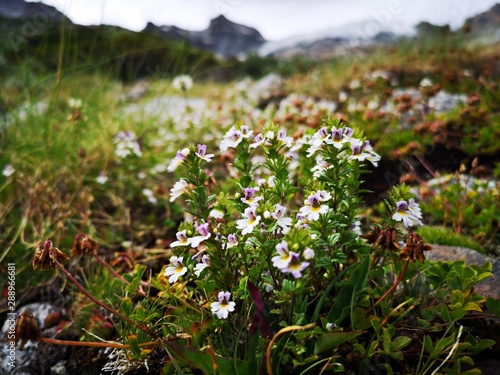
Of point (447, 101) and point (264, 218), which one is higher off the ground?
point (447, 101)

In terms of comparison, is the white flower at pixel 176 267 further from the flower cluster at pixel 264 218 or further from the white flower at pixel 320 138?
the white flower at pixel 320 138

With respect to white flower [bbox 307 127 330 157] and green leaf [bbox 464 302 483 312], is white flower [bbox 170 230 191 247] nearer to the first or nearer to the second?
white flower [bbox 307 127 330 157]

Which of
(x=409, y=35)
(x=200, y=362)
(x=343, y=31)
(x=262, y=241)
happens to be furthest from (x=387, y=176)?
(x=343, y=31)

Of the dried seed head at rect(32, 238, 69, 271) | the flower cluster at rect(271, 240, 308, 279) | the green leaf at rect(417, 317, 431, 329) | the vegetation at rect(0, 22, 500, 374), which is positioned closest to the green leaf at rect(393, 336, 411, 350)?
the vegetation at rect(0, 22, 500, 374)

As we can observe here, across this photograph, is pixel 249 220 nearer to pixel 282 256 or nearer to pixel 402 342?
pixel 282 256

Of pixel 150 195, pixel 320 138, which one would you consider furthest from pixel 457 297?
pixel 150 195

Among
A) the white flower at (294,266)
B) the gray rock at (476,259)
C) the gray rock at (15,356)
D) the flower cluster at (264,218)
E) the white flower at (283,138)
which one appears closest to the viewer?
the white flower at (294,266)

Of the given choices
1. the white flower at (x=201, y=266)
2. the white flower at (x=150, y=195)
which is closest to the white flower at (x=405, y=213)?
the white flower at (x=201, y=266)
